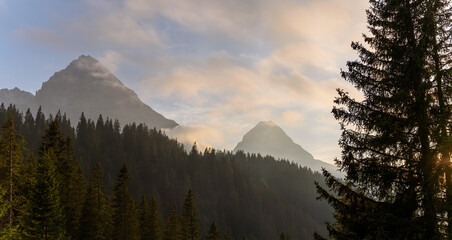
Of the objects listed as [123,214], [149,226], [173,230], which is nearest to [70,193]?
[123,214]

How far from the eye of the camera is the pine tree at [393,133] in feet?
35.1

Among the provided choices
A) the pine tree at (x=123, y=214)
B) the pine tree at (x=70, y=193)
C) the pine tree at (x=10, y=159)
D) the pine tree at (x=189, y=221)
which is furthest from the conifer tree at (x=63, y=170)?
the pine tree at (x=189, y=221)

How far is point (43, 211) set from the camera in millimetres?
28078

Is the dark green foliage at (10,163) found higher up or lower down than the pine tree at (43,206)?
higher up

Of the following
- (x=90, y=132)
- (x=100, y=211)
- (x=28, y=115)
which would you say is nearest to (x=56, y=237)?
(x=100, y=211)

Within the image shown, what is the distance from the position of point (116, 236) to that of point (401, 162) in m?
42.3

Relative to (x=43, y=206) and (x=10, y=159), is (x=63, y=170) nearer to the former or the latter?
(x=43, y=206)

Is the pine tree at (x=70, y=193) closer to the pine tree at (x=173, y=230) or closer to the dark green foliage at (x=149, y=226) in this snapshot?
the dark green foliage at (x=149, y=226)

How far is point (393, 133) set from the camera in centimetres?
1154

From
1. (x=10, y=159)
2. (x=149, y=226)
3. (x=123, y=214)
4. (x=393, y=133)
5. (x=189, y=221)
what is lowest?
(x=149, y=226)

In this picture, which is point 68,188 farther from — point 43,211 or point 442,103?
point 442,103

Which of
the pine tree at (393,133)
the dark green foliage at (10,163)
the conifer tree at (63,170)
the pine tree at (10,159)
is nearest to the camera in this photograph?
the pine tree at (393,133)

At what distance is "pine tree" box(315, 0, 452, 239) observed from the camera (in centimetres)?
1070

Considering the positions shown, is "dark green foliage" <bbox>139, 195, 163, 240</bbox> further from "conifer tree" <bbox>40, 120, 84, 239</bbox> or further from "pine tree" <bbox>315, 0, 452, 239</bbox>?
"pine tree" <bbox>315, 0, 452, 239</bbox>
